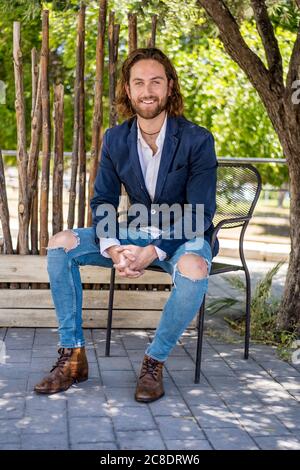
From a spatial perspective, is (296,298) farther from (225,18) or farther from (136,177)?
(225,18)

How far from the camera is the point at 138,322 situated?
471 centimetres

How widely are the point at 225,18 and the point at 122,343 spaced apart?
6.68ft

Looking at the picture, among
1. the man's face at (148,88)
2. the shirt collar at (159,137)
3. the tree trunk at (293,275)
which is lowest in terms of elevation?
the tree trunk at (293,275)

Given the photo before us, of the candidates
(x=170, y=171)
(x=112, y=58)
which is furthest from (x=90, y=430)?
(x=112, y=58)

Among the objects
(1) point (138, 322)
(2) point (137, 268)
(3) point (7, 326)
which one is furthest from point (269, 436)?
(3) point (7, 326)

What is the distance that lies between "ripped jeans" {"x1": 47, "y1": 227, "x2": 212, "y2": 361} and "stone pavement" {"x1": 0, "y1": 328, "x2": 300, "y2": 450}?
26cm

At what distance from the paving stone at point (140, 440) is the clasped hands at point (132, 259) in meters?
0.84

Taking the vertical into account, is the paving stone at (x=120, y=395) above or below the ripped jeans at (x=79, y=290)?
below

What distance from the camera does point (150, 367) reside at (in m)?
3.55

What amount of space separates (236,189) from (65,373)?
5.13 ft

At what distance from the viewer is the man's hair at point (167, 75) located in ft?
12.6

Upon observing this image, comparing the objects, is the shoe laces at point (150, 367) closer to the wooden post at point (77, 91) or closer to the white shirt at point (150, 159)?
the white shirt at point (150, 159)

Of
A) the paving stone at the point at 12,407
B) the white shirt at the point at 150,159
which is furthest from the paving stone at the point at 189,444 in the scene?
the white shirt at the point at 150,159

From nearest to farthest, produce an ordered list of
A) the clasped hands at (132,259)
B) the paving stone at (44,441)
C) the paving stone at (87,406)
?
the paving stone at (44,441)
the paving stone at (87,406)
the clasped hands at (132,259)
